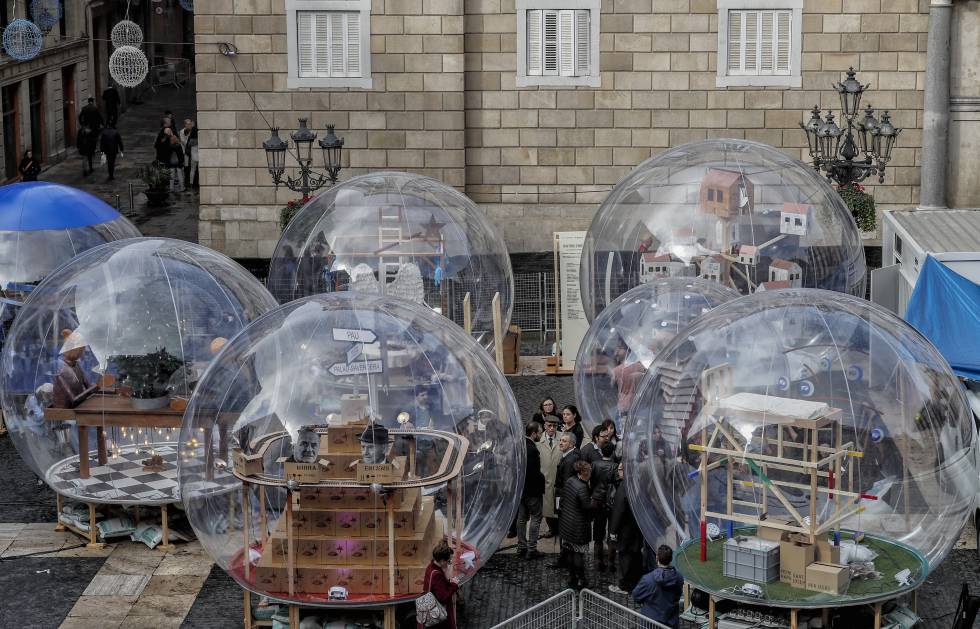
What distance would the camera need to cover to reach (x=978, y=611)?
15.0 metres

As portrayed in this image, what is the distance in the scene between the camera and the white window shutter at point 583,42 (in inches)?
1205

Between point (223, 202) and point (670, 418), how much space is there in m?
18.0

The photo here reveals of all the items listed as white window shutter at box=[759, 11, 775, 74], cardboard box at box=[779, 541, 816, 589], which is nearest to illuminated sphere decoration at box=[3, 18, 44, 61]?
white window shutter at box=[759, 11, 775, 74]

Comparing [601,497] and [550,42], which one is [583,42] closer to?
[550,42]

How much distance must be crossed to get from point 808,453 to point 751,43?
17.6m

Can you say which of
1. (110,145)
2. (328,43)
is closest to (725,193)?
(328,43)

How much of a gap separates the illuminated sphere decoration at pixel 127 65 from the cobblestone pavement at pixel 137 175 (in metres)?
2.93

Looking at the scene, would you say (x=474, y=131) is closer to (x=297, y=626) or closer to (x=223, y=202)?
(x=223, y=202)

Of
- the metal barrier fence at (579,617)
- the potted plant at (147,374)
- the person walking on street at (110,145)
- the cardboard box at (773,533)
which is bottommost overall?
the metal barrier fence at (579,617)

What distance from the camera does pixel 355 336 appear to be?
14805 millimetres

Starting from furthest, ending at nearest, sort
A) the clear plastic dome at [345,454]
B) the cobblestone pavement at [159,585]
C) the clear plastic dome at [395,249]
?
1. the clear plastic dome at [395,249]
2. the cobblestone pavement at [159,585]
3. the clear plastic dome at [345,454]

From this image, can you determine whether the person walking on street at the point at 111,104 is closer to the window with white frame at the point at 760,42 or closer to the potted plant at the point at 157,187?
the potted plant at the point at 157,187

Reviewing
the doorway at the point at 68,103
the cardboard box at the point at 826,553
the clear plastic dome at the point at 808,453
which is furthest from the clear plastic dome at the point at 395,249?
the doorway at the point at 68,103

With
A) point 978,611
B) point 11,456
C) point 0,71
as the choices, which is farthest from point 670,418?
point 0,71
